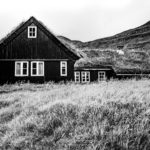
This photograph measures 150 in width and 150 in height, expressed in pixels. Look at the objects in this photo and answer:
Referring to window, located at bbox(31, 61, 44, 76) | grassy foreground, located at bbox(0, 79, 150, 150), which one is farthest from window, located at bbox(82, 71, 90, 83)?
grassy foreground, located at bbox(0, 79, 150, 150)

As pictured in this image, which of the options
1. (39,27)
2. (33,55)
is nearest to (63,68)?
(33,55)

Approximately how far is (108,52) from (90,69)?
6972 mm

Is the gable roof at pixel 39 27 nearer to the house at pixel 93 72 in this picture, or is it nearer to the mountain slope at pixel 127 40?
the house at pixel 93 72

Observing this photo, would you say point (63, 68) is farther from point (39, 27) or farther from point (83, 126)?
point (83, 126)

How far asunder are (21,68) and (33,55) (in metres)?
1.66

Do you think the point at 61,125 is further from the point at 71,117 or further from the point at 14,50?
the point at 14,50

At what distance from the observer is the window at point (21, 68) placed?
25.4 meters

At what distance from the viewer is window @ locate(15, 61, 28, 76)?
25.4 meters

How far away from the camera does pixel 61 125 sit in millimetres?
6996

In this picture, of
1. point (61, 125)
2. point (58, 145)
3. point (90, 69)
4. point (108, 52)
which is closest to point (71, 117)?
point (61, 125)

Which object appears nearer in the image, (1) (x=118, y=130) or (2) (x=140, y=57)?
(1) (x=118, y=130)

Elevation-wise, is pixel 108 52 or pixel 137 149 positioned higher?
pixel 108 52

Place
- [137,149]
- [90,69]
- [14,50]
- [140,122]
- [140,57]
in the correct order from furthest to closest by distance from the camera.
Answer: [140,57] < [90,69] < [14,50] < [140,122] < [137,149]

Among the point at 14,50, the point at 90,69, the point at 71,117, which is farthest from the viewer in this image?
the point at 90,69
